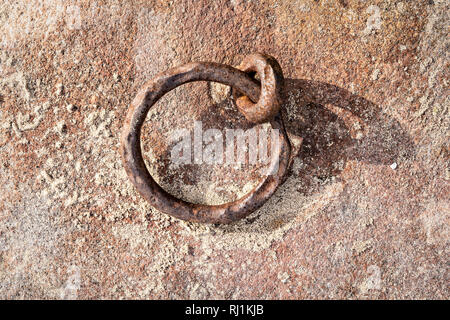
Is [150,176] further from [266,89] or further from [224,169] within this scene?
[266,89]

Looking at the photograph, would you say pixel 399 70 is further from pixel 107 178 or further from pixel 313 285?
pixel 107 178

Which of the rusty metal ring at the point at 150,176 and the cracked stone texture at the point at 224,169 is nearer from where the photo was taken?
the rusty metal ring at the point at 150,176

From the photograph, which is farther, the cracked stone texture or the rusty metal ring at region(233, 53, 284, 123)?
the cracked stone texture

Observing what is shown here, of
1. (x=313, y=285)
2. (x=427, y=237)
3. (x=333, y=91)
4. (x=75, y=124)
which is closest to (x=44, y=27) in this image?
(x=75, y=124)
